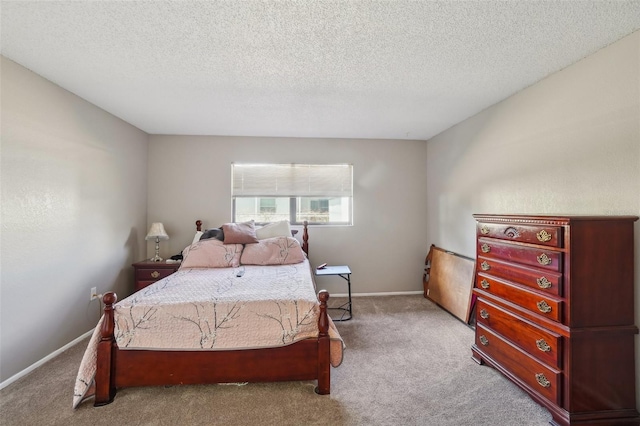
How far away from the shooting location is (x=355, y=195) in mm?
4184

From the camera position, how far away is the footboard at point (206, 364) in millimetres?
1839

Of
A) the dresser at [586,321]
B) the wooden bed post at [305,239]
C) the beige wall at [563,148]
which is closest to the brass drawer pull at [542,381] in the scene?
the dresser at [586,321]

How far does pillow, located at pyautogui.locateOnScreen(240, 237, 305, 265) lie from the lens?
3.26 meters

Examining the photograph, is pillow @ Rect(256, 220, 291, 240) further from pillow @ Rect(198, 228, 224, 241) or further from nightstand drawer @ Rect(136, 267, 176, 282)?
nightstand drawer @ Rect(136, 267, 176, 282)

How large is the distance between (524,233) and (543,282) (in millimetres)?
336

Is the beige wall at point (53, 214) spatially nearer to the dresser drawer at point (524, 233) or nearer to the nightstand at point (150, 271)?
the nightstand at point (150, 271)

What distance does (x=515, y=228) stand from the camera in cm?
198

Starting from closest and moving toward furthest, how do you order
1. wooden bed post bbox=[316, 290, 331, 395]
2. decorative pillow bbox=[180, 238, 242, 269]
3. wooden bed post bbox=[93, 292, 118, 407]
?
wooden bed post bbox=[93, 292, 118, 407] < wooden bed post bbox=[316, 290, 331, 395] < decorative pillow bbox=[180, 238, 242, 269]

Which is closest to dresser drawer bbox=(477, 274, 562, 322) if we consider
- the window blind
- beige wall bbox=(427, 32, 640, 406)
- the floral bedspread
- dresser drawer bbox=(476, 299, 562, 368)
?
dresser drawer bbox=(476, 299, 562, 368)

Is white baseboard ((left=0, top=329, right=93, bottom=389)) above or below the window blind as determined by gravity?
below

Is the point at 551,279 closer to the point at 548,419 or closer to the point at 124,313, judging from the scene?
the point at 548,419

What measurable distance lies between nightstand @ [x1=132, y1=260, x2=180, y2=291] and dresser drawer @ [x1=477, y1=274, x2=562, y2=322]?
3.32 m

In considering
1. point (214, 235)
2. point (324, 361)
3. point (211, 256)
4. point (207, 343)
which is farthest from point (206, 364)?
point (214, 235)

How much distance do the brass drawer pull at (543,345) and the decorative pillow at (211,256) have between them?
2.76 m
